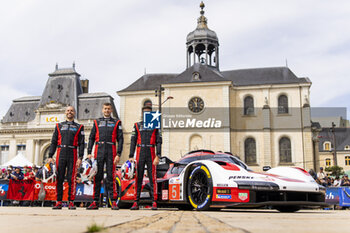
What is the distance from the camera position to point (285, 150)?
140 ft

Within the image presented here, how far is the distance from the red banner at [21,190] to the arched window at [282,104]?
113 ft

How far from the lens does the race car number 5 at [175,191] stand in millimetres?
7793

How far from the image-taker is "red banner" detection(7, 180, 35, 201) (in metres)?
13.9

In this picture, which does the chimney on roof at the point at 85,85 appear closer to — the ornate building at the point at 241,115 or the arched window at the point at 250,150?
the ornate building at the point at 241,115

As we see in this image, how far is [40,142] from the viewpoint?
1967 inches

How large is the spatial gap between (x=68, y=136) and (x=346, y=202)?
32.3 ft

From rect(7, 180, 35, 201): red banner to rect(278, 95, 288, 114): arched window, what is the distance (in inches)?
1358

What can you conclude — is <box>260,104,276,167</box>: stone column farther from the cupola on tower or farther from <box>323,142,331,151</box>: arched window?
<box>323,142,331,151</box>: arched window

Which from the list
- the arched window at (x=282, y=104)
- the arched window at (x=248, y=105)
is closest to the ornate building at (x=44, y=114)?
the arched window at (x=248, y=105)

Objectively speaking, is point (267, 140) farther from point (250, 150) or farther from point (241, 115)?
point (241, 115)

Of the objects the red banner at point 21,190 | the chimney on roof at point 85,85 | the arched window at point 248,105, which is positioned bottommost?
the red banner at point 21,190

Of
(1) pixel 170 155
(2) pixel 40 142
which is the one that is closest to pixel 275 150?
(1) pixel 170 155

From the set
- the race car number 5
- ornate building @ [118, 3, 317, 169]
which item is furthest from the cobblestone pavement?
ornate building @ [118, 3, 317, 169]

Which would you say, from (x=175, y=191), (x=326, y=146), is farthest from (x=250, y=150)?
(x=326, y=146)
